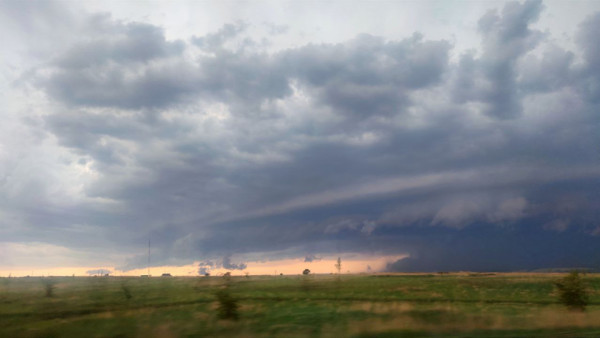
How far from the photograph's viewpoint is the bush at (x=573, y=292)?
3919 cm

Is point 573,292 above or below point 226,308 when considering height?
below

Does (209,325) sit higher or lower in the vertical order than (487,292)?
higher

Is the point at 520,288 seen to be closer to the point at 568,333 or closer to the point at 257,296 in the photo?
the point at 257,296

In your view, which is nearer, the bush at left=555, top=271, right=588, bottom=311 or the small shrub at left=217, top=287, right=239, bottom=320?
the small shrub at left=217, top=287, right=239, bottom=320

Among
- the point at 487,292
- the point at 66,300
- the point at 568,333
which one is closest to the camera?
the point at 568,333

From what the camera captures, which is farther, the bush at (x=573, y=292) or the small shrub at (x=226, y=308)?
the bush at (x=573, y=292)

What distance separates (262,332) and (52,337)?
12999mm

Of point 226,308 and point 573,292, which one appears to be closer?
point 226,308

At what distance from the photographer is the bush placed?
3919 centimetres

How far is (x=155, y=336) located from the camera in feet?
84.7

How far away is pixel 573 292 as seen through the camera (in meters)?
39.3

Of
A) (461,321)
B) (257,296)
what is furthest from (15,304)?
(461,321)

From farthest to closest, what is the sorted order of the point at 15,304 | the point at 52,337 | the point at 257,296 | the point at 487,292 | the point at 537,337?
the point at 487,292, the point at 257,296, the point at 15,304, the point at 52,337, the point at 537,337

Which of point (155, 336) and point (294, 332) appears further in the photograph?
point (294, 332)
